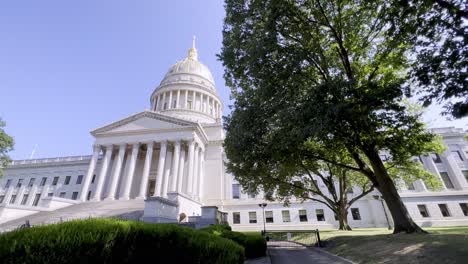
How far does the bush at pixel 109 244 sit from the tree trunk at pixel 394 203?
31.5 ft

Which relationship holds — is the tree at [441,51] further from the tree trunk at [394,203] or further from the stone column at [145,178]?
the stone column at [145,178]

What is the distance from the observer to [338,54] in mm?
12977

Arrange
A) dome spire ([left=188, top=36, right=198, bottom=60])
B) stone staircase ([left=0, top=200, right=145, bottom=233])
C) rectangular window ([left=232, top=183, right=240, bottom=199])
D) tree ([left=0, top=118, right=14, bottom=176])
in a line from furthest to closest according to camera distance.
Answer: dome spire ([left=188, top=36, right=198, bottom=60]) → rectangular window ([left=232, top=183, right=240, bottom=199]) → tree ([left=0, top=118, right=14, bottom=176]) → stone staircase ([left=0, top=200, right=145, bottom=233])

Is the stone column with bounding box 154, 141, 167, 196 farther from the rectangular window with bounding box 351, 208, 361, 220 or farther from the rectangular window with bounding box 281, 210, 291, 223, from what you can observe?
the rectangular window with bounding box 351, 208, 361, 220

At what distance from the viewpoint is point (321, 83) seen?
35.2ft

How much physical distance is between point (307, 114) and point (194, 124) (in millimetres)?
24332

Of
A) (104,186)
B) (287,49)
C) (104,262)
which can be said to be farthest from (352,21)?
(104,186)

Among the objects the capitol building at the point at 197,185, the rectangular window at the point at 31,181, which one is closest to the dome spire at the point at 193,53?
the capitol building at the point at 197,185

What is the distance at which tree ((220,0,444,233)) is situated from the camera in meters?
9.86

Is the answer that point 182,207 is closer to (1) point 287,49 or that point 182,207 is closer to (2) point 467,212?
(1) point 287,49

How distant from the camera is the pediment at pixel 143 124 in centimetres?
3303

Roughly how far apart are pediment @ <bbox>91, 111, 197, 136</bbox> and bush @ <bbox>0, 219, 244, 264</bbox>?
2852 centimetres

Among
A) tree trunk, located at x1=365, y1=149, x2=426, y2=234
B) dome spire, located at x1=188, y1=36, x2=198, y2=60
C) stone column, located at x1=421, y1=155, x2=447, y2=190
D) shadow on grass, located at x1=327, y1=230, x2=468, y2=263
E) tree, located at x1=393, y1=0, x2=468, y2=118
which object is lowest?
shadow on grass, located at x1=327, y1=230, x2=468, y2=263

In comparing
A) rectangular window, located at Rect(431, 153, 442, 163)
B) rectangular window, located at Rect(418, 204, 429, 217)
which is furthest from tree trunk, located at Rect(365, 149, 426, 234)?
rectangular window, located at Rect(431, 153, 442, 163)
